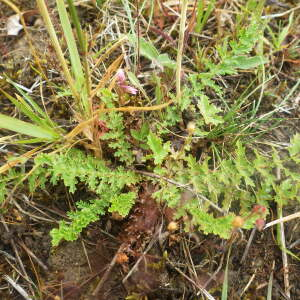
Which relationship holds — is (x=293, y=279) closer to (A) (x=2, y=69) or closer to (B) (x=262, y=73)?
(B) (x=262, y=73)

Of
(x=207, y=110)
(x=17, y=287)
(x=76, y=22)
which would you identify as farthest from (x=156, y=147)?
(x=17, y=287)

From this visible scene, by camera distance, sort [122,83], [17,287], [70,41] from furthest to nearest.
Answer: [122,83] → [17,287] → [70,41]

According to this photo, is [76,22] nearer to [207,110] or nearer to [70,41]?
[70,41]

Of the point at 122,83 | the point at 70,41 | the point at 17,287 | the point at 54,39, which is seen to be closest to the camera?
the point at 54,39

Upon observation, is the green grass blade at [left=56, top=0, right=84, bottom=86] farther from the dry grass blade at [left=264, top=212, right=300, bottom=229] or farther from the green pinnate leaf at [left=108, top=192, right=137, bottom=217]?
the dry grass blade at [left=264, top=212, right=300, bottom=229]

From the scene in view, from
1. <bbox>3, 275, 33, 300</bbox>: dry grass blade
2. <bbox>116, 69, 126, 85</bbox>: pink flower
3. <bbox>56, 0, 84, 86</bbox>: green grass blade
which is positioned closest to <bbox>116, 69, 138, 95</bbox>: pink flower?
<bbox>116, 69, 126, 85</bbox>: pink flower

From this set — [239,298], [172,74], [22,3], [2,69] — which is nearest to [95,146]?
[172,74]

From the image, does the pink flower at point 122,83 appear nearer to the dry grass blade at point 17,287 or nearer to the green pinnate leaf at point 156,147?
the green pinnate leaf at point 156,147

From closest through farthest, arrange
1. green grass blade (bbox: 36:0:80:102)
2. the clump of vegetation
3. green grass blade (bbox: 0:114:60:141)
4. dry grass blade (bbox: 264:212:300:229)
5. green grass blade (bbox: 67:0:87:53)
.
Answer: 1. green grass blade (bbox: 67:0:87:53)
2. green grass blade (bbox: 36:0:80:102)
3. green grass blade (bbox: 0:114:60:141)
4. the clump of vegetation
5. dry grass blade (bbox: 264:212:300:229)

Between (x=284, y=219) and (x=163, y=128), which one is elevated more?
(x=163, y=128)
